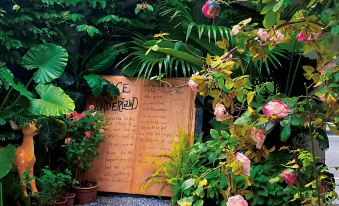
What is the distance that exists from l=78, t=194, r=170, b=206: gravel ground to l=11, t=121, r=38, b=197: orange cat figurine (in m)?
0.58

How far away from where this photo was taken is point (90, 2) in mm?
3252

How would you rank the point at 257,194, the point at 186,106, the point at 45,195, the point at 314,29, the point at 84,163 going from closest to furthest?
the point at 314,29
the point at 257,194
the point at 45,195
the point at 84,163
the point at 186,106

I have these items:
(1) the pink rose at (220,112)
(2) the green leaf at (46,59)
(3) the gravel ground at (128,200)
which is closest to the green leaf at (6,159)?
(2) the green leaf at (46,59)

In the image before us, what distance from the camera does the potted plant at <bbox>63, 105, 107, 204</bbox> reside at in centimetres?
287

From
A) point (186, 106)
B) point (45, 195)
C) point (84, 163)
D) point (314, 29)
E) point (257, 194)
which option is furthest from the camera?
point (186, 106)

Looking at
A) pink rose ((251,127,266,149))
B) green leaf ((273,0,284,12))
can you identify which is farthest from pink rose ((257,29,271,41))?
pink rose ((251,127,266,149))

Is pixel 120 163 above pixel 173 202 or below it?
above

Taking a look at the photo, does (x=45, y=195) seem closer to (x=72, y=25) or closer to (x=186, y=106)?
(x=186, y=106)

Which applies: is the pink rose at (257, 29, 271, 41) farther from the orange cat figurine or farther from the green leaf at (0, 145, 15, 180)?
the orange cat figurine

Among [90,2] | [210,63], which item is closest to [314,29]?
[210,63]

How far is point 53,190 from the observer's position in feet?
8.68

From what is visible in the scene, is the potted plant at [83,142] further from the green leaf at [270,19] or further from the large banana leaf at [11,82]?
the green leaf at [270,19]

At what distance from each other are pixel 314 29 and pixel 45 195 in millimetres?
2147

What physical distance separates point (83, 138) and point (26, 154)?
1.41 feet
